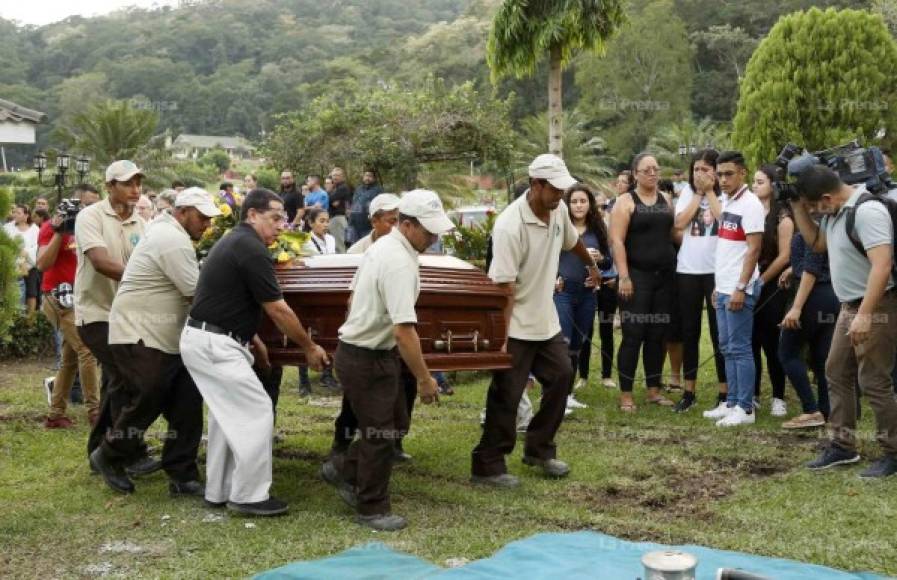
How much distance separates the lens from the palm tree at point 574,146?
49938 mm

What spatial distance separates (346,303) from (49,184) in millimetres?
25663

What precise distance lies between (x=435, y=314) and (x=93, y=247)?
254cm

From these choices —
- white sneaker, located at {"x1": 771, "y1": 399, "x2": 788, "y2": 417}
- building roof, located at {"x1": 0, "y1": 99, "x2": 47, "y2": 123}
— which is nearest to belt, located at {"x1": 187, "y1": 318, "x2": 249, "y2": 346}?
white sneaker, located at {"x1": 771, "y1": 399, "x2": 788, "y2": 417}

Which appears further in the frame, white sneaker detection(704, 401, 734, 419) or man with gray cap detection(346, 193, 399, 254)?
white sneaker detection(704, 401, 734, 419)

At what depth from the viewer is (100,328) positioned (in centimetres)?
705

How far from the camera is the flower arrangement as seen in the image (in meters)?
6.78

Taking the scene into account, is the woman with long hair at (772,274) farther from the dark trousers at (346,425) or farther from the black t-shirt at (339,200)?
the black t-shirt at (339,200)

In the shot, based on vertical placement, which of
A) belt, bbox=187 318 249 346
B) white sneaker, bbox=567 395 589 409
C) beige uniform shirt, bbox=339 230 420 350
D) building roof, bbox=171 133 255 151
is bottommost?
white sneaker, bbox=567 395 589 409

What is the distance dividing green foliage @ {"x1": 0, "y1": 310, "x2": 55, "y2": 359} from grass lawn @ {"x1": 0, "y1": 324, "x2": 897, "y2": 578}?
501 centimetres

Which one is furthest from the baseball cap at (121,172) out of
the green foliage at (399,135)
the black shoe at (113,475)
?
the green foliage at (399,135)

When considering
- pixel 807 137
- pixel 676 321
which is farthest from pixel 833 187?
pixel 807 137

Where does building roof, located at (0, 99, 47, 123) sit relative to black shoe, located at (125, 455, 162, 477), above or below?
above

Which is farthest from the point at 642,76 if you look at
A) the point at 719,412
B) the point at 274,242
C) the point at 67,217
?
the point at 274,242

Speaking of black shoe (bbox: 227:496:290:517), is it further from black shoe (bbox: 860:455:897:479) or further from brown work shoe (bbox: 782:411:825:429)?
brown work shoe (bbox: 782:411:825:429)
